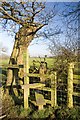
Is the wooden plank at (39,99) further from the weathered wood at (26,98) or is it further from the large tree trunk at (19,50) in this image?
the large tree trunk at (19,50)

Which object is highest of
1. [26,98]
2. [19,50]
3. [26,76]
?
[19,50]

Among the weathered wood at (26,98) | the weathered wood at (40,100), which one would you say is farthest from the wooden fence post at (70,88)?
the weathered wood at (26,98)

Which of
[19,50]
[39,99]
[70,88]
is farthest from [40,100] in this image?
[19,50]

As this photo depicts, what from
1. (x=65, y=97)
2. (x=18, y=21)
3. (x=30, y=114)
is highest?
(x=18, y=21)

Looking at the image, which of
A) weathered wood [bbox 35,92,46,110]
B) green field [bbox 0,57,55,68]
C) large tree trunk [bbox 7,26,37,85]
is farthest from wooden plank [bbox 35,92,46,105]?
large tree trunk [bbox 7,26,37,85]

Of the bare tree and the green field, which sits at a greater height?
the bare tree

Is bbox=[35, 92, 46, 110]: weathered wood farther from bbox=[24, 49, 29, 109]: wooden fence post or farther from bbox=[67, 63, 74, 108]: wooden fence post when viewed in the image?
bbox=[67, 63, 74, 108]: wooden fence post

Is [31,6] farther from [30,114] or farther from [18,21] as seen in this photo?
[30,114]

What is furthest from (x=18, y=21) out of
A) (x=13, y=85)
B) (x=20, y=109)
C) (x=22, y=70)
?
(x=20, y=109)

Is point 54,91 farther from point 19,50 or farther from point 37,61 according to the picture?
point 19,50

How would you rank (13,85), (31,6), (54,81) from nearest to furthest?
(54,81) < (31,6) < (13,85)

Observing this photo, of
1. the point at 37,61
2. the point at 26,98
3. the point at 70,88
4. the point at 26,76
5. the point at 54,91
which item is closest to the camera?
the point at 70,88

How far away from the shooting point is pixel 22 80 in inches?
188

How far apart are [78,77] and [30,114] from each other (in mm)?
962
